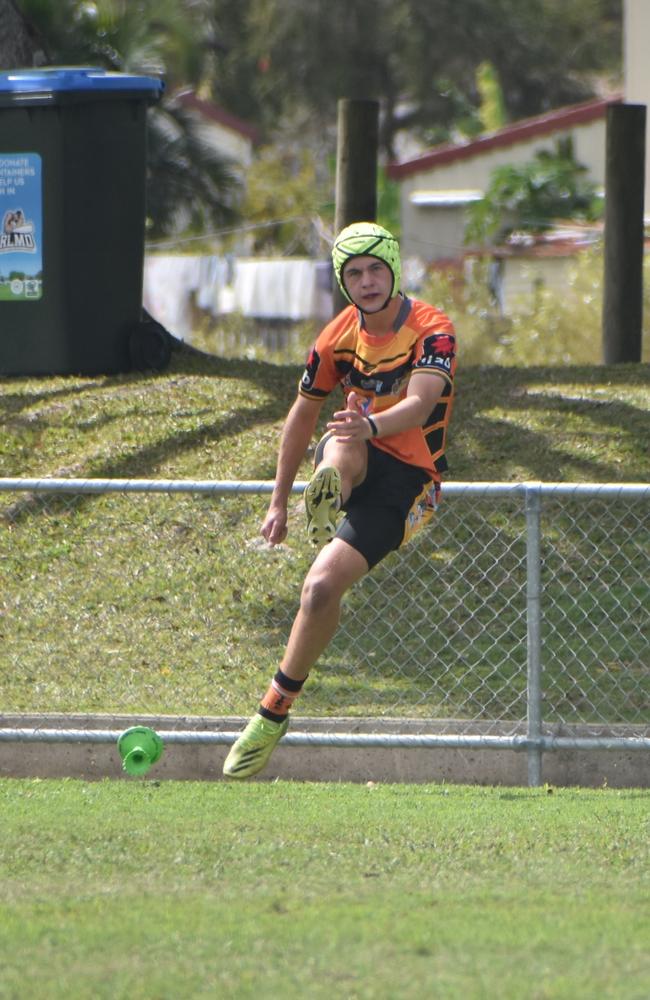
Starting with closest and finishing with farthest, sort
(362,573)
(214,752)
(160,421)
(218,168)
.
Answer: (362,573)
(214,752)
(160,421)
(218,168)

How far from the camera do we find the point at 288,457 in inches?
242

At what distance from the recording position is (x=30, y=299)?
420 inches

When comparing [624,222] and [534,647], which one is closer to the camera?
[534,647]

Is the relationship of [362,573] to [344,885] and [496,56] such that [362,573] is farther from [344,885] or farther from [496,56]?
[496,56]

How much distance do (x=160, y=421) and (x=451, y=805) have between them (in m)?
4.63

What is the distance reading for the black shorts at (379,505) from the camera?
5.84m

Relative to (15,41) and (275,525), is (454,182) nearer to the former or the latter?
(15,41)

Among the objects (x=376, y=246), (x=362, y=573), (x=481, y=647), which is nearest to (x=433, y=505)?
(x=362, y=573)

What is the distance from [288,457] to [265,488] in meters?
0.51

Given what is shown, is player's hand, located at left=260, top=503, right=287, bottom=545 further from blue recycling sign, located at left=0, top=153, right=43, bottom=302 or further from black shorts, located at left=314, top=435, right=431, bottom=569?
blue recycling sign, located at left=0, top=153, right=43, bottom=302

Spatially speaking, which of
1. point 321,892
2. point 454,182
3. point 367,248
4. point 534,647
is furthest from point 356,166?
point 454,182

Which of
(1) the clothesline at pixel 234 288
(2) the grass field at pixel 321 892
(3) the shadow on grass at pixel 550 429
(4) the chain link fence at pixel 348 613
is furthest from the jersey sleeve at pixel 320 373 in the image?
(1) the clothesline at pixel 234 288

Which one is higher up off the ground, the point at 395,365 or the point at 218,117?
the point at 218,117

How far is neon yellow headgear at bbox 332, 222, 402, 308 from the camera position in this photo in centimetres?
581
